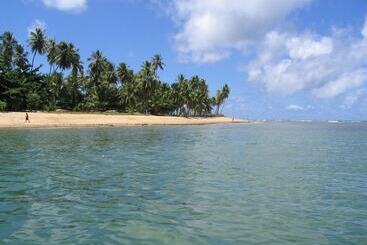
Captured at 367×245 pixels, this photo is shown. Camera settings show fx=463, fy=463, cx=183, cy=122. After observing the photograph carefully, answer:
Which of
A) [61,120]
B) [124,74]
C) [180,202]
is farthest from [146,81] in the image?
[180,202]

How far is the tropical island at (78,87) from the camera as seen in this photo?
3497 inches

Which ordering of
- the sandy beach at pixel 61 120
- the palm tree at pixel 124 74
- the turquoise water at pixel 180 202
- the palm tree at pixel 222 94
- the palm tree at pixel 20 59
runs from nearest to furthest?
the turquoise water at pixel 180 202 → the sandy beach at pixel 61 120 → the palm tree at pixel 20 59 → the palm tree at pixel 124 74 → the palm tree at pixel 222 94

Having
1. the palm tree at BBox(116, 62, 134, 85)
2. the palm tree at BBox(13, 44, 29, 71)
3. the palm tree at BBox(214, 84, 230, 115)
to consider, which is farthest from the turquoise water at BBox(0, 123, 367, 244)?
the palm tree at BBox(214, 84, 230, 115)

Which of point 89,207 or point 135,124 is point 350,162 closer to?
point 89,207

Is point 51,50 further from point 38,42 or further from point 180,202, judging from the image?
point 180,202

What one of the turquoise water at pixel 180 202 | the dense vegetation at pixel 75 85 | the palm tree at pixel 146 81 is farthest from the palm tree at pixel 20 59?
the turquoise water at pixel 180 202

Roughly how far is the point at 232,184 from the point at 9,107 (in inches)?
3052

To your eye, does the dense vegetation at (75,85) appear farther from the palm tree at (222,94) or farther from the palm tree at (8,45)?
the palm tree at (222,94)

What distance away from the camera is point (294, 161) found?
92.6 ft

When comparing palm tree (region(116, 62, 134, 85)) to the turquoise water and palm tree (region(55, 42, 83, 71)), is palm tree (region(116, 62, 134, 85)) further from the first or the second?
the turquoise water

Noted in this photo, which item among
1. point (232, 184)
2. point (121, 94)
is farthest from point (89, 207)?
point (121, 94)

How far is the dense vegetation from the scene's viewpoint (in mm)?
90375

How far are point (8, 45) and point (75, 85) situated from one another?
17935 millimetres

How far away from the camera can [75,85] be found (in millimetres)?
114875
